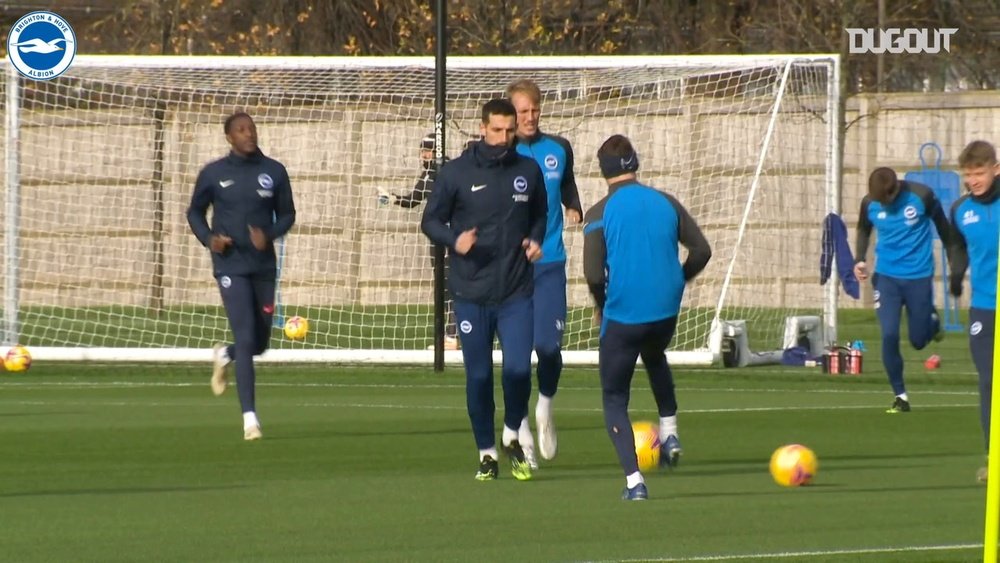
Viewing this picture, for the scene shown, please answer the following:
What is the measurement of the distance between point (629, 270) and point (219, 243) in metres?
4.19

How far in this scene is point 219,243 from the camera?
13.9 m

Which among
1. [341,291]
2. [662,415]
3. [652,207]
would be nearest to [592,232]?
[652,207]

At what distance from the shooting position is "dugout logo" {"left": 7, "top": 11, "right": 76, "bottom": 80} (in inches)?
836

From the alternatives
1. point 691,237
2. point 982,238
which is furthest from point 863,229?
point 691,237

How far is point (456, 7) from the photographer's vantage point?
3359 cm

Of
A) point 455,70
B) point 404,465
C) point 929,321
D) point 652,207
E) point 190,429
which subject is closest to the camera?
point 652,207

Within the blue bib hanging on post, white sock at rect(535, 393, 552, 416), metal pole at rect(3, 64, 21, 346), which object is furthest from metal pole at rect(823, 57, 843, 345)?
white sock at rect(535, 393, 552, 416)

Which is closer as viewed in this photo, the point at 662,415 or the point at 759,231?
the point at 662,415

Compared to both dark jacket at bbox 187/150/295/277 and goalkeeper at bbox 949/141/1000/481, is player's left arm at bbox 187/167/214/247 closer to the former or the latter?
dark jacket at bbox 187/150/295/277

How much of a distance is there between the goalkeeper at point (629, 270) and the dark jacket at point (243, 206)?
3910mm

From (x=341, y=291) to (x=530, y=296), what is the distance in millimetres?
15420

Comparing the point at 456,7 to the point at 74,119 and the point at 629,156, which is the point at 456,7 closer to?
the point at 74,119

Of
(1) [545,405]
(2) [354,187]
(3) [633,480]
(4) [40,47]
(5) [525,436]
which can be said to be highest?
(4) [40,47]

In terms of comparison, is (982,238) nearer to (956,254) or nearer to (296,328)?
(956,254)
